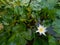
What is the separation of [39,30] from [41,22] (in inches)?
2.8

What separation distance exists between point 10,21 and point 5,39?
139mm

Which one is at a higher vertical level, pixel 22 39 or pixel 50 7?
pixel 50 7

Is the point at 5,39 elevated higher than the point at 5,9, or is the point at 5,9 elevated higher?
the point at 5,9

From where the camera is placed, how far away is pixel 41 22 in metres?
1.42

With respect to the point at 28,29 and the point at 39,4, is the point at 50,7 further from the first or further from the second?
the point at 28,29

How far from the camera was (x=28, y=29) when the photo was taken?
1411mm

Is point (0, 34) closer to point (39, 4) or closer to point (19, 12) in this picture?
point (19, 12)

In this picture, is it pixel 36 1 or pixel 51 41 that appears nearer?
pixel 51 41

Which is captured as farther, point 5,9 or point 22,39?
point 5,9

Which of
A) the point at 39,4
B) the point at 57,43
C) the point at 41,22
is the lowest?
the point at 57,43

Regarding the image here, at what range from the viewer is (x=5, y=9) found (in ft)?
4.90

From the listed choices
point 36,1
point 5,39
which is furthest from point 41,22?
point 5,39

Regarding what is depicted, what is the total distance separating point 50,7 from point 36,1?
0.42 feet

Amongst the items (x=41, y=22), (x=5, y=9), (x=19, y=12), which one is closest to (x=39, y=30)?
(x=41, y=22)
